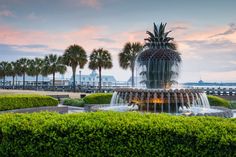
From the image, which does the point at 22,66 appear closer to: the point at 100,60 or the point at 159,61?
the point at 100,60

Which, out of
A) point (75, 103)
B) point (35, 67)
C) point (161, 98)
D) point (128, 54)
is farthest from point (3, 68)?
point (161, 98)

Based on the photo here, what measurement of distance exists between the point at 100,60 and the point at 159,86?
52582 mm

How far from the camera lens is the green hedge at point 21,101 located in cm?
2041

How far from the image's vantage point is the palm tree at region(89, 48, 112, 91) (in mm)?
70000

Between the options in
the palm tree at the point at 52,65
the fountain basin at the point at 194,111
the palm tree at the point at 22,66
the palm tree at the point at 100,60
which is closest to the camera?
the fountain basin at the point at 194,111

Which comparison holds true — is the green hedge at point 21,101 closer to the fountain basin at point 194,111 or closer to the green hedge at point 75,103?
the green hedge at point 75,103

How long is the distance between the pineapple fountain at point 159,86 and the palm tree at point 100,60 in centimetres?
5051

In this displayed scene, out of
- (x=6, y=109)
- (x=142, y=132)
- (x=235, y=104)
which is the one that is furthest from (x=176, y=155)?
(x=235, y=104)

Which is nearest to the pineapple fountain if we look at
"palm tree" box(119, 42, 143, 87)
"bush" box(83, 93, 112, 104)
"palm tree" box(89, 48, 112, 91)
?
"bush" box(83, 93, 112, 104)

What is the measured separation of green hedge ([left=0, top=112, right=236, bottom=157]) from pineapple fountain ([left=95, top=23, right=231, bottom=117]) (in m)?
7.42

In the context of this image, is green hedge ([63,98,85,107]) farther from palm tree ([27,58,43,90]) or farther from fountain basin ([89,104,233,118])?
palm tree ([27,58,43,90])

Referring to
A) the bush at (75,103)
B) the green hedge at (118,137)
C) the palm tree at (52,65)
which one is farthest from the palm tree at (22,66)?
the green hedge at (118,137)

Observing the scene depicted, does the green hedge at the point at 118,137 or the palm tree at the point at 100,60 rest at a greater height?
the palm tree at the point at 100,60

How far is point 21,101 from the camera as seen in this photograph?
21578 mm
